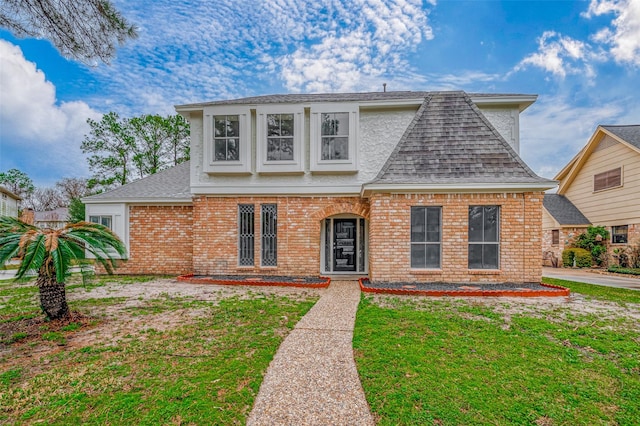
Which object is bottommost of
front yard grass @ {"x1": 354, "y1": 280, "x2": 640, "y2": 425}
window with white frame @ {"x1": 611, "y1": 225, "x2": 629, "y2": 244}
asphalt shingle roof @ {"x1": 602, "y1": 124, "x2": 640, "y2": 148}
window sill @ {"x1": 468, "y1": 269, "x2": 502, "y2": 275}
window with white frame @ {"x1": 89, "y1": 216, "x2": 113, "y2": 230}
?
front yard grass @ {"x1": 354, "y1": 280, "x2": 640, "y2": 425}

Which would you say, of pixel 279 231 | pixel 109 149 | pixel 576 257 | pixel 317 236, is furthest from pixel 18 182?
pixel 576 257

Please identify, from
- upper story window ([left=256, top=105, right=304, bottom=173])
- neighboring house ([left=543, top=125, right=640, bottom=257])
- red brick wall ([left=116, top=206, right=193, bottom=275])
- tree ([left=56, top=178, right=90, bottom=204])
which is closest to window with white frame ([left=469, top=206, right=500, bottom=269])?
upper story window ([left=256, top=105, right=304, bottom=173])

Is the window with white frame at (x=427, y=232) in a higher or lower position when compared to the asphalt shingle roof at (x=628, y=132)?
lower

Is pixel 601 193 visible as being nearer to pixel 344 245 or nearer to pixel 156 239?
pixel 344 245

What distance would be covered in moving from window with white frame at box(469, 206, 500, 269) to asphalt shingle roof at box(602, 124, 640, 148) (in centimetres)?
1139

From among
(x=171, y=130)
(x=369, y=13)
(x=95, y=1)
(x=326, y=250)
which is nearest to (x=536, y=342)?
(x=326, y=250)

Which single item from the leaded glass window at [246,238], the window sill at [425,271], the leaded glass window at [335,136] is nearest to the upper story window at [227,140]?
the leaded glass window at [246,238]

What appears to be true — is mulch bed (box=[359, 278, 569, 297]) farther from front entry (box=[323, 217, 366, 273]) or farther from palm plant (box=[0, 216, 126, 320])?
palm plant (box=[0, 216, 126, 320])

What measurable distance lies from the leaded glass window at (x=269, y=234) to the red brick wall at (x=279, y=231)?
0.17m

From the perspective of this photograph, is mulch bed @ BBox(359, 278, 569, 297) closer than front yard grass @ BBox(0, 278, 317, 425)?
No

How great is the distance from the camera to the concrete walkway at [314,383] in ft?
9.05

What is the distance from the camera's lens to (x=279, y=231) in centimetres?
1055

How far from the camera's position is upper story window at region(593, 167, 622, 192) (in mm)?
15344

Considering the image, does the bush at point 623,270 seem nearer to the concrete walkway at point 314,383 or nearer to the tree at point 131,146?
the concrete walkway at point 314,383
